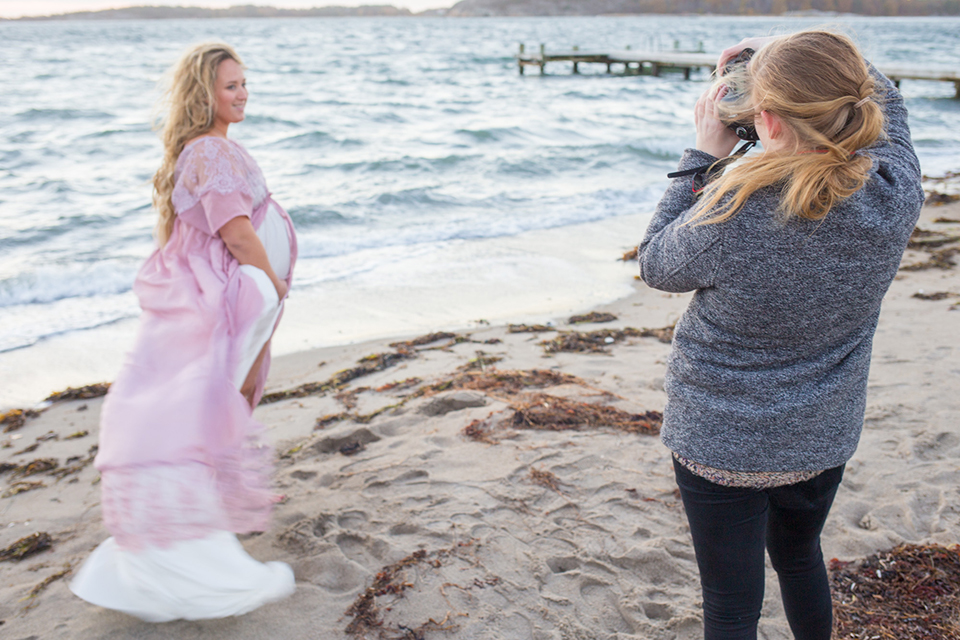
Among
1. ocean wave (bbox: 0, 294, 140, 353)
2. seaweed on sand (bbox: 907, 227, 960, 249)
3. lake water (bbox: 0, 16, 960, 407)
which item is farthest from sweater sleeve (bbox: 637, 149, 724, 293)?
seaweed on sand (bbox: 907, 227, 960, 249)

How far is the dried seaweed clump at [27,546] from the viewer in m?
2.72

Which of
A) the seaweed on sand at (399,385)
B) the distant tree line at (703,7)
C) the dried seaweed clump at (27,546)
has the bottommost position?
the seaweed on sand at (399,385)

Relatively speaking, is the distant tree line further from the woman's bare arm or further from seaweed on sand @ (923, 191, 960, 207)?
the woman's bare arm

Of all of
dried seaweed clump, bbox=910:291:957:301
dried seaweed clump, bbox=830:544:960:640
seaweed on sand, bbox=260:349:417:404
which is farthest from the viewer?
dried seaweed clump, bbox=910:291:957:301

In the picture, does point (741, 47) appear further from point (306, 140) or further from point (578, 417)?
point (306, 140)

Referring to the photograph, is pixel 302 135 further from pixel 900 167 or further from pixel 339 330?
pixel 900 167

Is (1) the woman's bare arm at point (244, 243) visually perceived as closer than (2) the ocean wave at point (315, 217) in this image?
Yes

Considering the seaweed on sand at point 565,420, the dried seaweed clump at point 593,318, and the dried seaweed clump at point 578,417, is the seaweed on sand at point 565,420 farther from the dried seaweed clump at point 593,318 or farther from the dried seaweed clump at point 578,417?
the dried seaweed clump at point 593,318

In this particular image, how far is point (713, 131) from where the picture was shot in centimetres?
146

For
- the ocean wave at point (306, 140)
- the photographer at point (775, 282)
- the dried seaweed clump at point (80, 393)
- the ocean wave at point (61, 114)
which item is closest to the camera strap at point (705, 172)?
the photographer at point (775, 282)

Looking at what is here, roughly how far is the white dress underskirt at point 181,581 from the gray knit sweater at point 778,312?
152 cm

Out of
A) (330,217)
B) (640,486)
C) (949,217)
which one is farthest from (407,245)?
(949,217)

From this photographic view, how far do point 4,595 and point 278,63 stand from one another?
33228 mm

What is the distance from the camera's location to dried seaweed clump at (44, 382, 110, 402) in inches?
172
